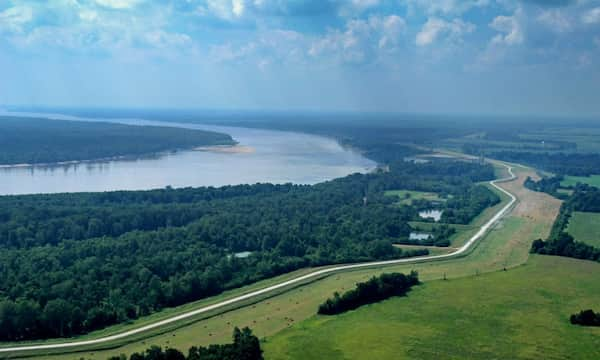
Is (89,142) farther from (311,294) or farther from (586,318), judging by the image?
(586,318)

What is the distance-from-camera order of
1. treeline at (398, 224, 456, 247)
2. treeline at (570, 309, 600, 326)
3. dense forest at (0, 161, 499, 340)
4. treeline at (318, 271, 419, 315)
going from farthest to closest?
treeline at (398, 224, 456, 247)
treeline at (318, 271, 419, 315)
dense forest at (0, 161, 499, 340)
treeline at (570, 309, 600, 326)

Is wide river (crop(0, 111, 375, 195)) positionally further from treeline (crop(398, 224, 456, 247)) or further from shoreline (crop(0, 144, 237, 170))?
treeline (crop(398, 224, 456, 247))

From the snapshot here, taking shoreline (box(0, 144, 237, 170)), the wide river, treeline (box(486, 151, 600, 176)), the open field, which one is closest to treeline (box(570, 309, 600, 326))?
the open field

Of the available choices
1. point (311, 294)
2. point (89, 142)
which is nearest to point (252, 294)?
point (311, 294)

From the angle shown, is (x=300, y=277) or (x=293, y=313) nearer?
(x=293, y=313)

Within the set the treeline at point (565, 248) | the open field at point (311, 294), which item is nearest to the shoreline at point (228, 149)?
the open field at point (311, 294)

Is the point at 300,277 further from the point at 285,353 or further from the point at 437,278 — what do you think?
the point at 285,353

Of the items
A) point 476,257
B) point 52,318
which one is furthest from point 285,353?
point 476,257
